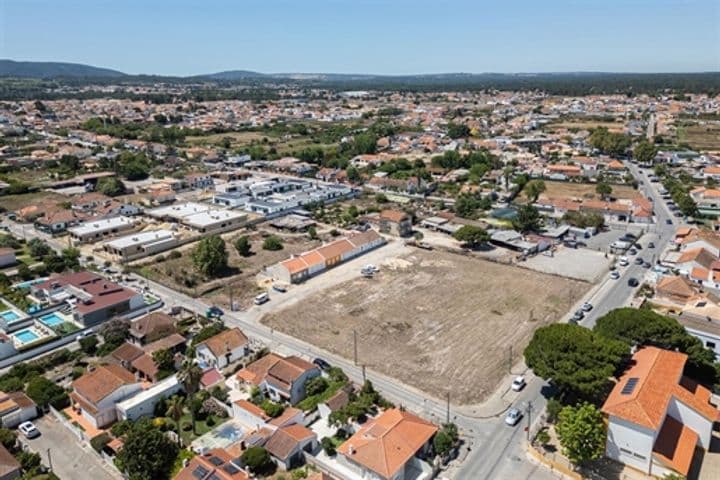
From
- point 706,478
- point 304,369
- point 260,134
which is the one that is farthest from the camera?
point 260,134

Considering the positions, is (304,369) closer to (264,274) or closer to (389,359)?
(389,359)

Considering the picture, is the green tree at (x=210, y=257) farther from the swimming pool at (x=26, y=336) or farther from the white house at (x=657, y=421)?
the white house at (x=657, y=421)

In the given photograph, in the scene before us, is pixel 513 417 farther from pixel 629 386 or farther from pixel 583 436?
pixel 629 386

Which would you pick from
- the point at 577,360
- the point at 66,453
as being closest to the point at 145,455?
the point at 66,453

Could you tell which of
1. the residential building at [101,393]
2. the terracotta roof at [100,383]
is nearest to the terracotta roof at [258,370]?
the residential building at [101,393]

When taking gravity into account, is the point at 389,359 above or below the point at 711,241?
below

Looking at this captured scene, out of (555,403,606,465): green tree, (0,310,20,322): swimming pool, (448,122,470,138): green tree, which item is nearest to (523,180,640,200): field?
(448,122,470,138): green tree

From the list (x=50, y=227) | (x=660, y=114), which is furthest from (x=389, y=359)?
(x=660, y=114)
